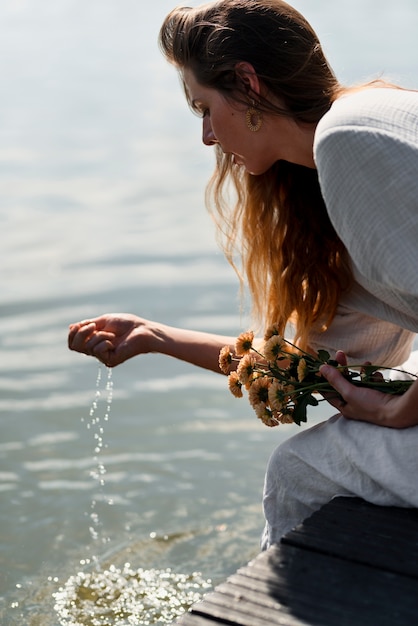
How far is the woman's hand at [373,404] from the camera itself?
7.95 feet

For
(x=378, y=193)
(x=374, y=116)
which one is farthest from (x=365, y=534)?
(x=374, y=116)

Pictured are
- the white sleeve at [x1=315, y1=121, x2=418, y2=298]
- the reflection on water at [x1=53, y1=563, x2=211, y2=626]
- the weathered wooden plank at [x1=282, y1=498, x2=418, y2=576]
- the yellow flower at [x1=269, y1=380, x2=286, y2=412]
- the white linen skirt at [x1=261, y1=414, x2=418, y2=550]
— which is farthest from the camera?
the reflection on water at [x1=53, y1=563, x2=211, y2=626]

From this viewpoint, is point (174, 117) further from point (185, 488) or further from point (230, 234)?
point (230, 234)

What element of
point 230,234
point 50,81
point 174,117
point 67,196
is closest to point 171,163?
point 67,196

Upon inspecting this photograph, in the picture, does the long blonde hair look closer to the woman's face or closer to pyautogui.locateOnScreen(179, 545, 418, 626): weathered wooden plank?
the woman's face

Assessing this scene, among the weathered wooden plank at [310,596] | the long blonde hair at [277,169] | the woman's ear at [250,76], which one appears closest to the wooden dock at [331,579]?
the weathered wooden plank at [310,596]

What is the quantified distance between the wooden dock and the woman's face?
0.97 metres

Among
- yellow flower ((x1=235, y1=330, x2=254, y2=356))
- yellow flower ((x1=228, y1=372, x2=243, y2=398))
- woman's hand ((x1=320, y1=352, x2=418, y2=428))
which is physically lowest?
yellow flower ((x1=228, y1=372, x2=243, y2=398))

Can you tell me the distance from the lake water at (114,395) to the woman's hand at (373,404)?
0.90 meters

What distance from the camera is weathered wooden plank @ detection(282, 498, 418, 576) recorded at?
2160 mm

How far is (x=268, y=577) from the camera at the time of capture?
2.08 metres

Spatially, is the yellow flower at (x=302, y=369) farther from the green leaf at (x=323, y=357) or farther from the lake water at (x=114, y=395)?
the lake water at (x=114, y=395)

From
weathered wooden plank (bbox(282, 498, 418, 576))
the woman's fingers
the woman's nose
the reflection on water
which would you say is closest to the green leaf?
weathered wooden plank (bbox(282, 498, 418, 576))

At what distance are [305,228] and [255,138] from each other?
1.02 ft
